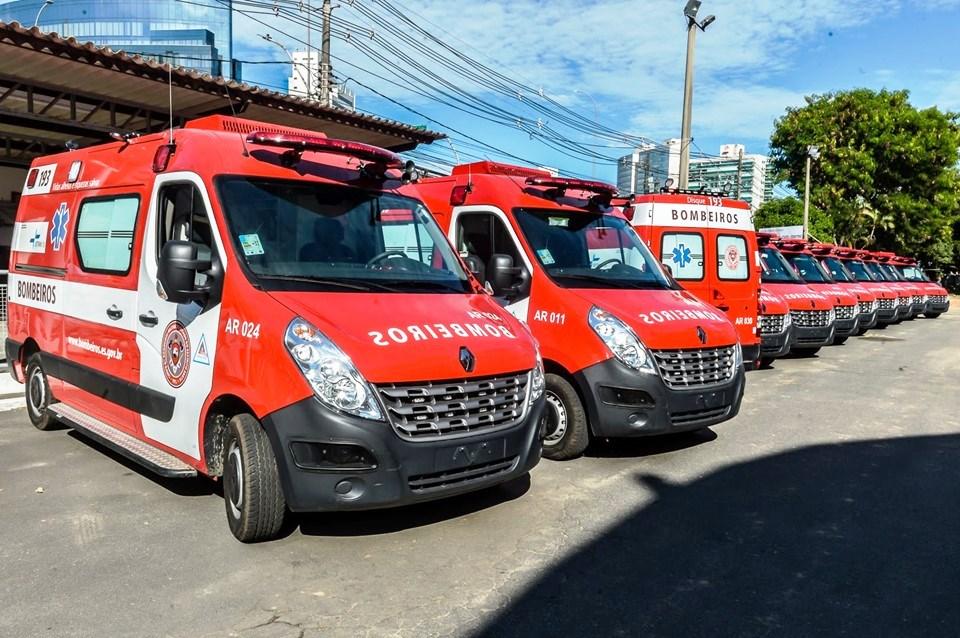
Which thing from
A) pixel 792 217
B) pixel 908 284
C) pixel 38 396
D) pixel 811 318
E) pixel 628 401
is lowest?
pixel 38 396

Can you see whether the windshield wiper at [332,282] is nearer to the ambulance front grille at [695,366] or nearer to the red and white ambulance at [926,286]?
the ambulance front grille at [695,366]

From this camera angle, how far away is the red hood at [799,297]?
42.8 feet

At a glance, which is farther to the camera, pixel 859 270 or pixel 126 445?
pixel 859 270

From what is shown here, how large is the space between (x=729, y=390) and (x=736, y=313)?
446 cm

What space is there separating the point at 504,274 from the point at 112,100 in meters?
8.64

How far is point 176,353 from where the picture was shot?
473 cm

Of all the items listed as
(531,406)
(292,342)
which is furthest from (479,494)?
(292,342)

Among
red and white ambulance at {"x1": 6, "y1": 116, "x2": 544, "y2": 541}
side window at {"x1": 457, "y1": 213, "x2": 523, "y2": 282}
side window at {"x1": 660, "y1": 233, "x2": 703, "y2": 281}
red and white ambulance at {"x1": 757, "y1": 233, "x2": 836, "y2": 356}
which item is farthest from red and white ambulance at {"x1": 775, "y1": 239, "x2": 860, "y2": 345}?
red and white ambulance at {"x1": 6, "y1": 116, "x2": 544, "y2": 541}

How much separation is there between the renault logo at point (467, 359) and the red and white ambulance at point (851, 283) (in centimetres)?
1527

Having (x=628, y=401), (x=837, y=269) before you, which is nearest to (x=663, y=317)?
(x=628, y=401)

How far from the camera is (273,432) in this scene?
157 inches

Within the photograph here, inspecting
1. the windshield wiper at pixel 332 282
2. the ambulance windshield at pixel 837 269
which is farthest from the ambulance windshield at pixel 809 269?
the windshield wiper at pixel 332 282

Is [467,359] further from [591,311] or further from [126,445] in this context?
[126,445]

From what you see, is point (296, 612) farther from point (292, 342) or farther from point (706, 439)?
point (706, 439)
